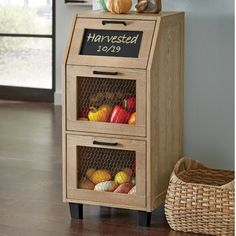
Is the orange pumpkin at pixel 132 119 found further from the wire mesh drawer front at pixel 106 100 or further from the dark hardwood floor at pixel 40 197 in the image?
the dark hardwood floor at pixel 40 197

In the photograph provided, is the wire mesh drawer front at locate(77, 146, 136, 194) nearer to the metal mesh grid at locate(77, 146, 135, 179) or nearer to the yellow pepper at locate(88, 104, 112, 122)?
the metal mesh grid at locate(77, 146, 135, 179)

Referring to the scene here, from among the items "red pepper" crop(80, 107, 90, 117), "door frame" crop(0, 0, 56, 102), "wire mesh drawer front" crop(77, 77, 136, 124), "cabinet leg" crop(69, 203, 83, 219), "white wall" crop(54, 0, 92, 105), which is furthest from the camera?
"door frame" crop(0, 0, 56, 102)

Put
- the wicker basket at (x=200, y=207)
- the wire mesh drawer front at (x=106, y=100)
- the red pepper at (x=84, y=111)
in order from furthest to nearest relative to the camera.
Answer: the red pepper at (x=84, y=111) → the wire mesh drawer front at (x=106, y=100) → the wicker basket at (x=200, y=207)

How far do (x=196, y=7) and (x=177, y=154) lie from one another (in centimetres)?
76

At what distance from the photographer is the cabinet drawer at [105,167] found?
397cm

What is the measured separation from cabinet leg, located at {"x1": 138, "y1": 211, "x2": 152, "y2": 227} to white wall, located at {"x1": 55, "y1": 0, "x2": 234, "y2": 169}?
53cm

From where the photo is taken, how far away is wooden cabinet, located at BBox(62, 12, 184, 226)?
3898 millimetres

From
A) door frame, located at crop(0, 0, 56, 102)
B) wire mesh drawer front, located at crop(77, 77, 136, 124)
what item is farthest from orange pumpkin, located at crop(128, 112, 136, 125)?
door frame, located at crop(0, 0, 56, 102)

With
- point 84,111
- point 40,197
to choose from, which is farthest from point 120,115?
point 40,197

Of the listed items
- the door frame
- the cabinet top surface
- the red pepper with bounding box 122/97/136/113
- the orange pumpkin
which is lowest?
the door frame

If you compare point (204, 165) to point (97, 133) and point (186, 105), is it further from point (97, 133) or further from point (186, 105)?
point (97, 133)

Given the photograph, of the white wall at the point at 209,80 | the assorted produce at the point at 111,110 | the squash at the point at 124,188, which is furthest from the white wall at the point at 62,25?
the squash at the point at 124,188

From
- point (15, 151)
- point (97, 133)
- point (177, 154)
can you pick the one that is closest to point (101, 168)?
point (97, 133)

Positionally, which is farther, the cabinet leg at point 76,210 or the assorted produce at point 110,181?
the cabinet leg at point 76,210
